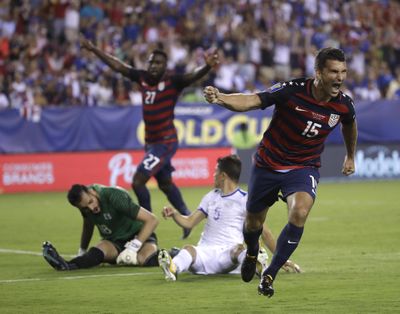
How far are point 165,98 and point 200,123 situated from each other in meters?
10.8

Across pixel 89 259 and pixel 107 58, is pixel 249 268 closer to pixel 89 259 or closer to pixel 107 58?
pixel 89 259

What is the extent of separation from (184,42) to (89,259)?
17.7 metres

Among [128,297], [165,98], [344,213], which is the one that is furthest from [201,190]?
[128,297]

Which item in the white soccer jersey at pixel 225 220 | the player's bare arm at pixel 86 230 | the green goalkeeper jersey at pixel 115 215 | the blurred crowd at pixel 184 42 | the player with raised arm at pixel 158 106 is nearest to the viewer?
the white soccer jersey at pixel 225 220

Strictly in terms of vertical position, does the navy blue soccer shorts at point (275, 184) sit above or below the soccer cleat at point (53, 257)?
above

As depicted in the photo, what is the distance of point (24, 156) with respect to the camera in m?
23.6

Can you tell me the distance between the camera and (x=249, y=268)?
31.1 ft

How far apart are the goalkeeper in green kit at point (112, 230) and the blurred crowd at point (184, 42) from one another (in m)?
13.0

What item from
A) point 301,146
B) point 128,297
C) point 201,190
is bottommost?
point 201,190

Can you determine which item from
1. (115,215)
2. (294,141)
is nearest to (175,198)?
(115,215)

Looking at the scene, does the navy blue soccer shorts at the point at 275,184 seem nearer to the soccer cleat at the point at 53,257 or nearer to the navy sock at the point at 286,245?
the navy sock at the point at 286,245

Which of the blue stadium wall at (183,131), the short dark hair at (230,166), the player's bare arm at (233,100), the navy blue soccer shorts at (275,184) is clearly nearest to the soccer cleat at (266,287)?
the navy blue soccer shorts at (275,184)

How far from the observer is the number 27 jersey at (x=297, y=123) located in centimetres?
886

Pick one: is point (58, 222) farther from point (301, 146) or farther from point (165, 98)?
point (301, 146)
